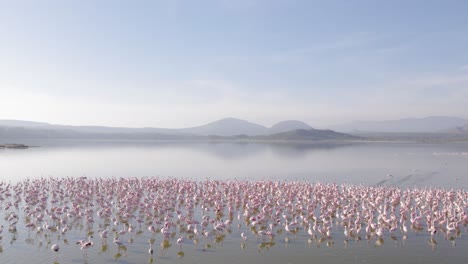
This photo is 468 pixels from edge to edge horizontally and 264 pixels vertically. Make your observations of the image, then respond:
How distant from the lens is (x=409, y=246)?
45.6 feet

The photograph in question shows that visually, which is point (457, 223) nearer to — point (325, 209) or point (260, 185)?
point (325, 209)

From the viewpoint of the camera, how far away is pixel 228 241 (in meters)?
14.3

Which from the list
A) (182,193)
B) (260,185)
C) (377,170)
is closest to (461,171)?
(377,170)

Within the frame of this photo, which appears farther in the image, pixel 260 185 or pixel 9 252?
pixel 260 185

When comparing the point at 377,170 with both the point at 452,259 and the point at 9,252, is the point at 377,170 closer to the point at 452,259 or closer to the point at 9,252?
the point at 452,259

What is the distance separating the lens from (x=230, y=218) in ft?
56.9

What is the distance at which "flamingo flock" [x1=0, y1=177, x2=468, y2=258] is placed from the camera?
1443cm

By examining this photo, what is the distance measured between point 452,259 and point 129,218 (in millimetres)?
11966

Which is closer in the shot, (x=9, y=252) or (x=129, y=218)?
(x=9, y=252)

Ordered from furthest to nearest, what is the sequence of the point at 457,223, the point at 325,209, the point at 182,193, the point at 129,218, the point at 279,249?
the point at 182,193 → the point at 325,209 → the point at 129,218 → the point at 457,223 → the point at 279,249

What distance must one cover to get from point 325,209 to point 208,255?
771 centimetres

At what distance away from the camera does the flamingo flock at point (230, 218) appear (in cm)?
1443

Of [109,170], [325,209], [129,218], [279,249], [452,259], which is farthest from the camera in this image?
[109,170]

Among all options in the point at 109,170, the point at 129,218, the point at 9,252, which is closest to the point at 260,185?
the point at 129,218
